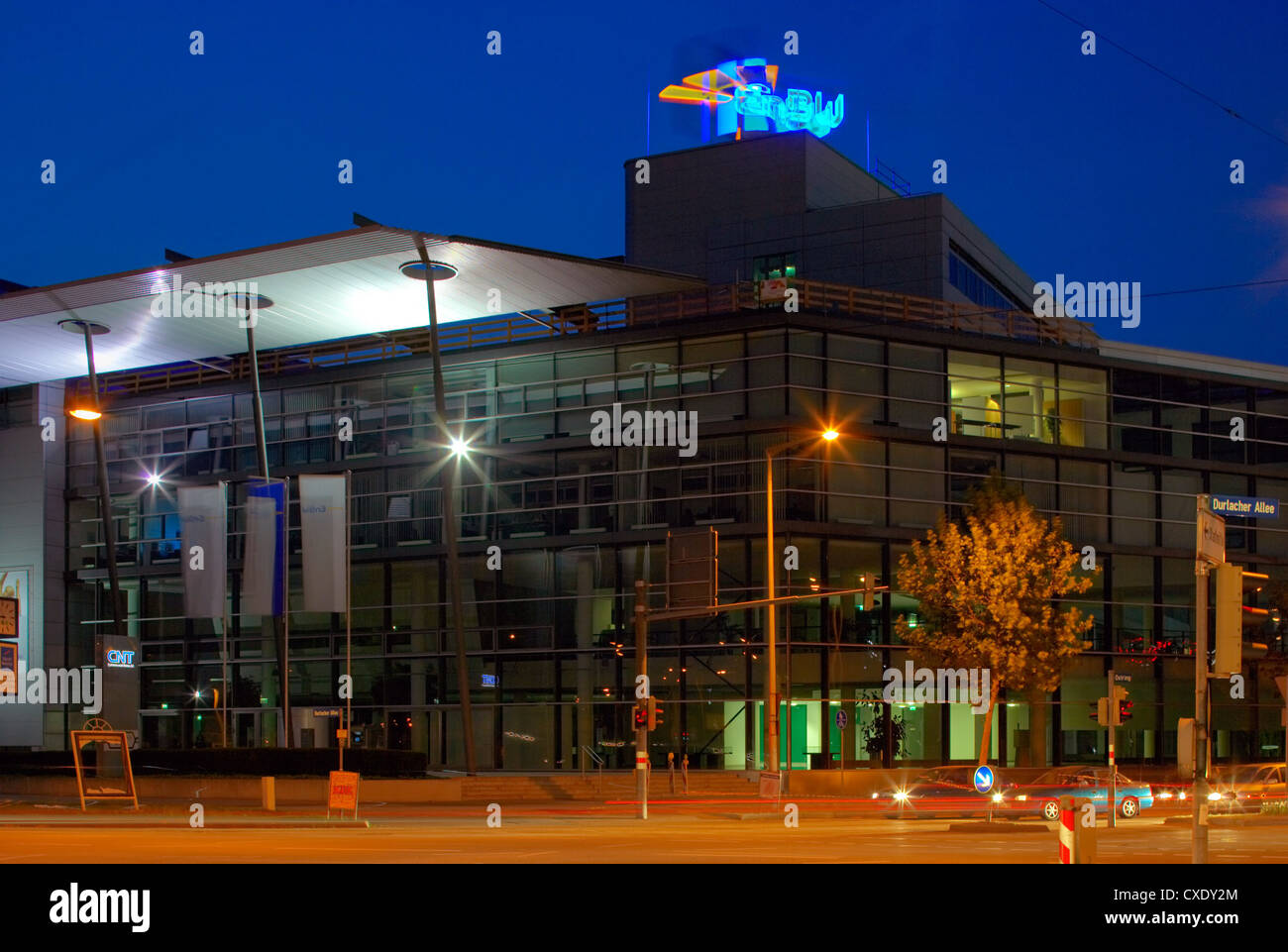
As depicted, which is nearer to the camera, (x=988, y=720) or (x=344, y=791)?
(x=344, y=791)

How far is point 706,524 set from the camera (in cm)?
4831

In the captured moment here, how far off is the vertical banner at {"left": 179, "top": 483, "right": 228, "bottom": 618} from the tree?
2106cm

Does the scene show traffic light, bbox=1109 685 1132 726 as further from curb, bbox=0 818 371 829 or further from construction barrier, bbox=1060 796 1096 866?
construction barrier, bbox=1060 796 1096 866

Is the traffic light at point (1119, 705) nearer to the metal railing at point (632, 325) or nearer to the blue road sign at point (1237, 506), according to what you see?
the blue road sign at point (1237, 506)

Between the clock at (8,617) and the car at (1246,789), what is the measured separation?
94.2ft

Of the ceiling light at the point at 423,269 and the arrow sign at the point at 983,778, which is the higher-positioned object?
the ceiling light at the point at 423,269

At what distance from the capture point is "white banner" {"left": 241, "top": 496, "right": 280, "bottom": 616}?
43875 mm

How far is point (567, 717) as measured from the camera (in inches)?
1957

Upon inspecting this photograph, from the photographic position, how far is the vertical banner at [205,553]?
45.8 meters

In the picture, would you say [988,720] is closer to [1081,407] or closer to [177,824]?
[1081,407]

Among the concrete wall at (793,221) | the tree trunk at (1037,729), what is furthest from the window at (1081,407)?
the concrete wall at (793,221)
